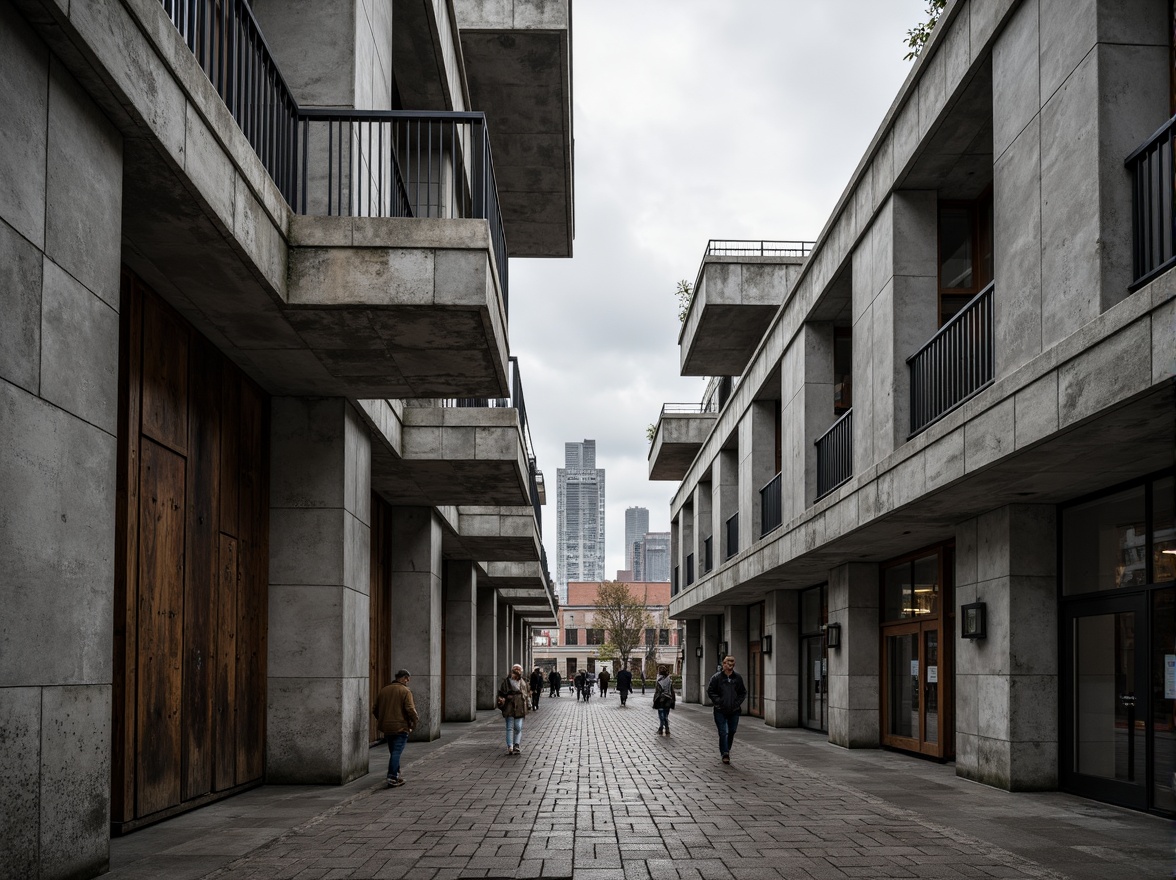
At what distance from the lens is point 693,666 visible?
142 feet

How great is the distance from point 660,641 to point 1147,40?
100238 mm

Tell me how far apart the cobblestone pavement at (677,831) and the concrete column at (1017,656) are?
0.41 metres

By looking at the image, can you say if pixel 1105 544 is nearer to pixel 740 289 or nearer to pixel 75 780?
pixel 75 780

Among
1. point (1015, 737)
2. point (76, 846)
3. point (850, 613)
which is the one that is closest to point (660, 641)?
point (850, 613)

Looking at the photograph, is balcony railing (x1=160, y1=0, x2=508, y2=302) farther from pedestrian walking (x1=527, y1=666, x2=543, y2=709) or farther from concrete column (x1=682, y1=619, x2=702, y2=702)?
concrete column (x1=682, y1=619, x2=702, y2=702)

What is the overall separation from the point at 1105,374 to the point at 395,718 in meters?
8.59

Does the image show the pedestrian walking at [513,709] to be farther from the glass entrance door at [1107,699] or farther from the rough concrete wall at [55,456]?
the rough concrete wall at [55,456]

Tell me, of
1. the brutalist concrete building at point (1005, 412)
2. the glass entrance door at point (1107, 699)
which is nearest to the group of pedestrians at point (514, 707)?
the brutalist concrete building at point (1005, 412)

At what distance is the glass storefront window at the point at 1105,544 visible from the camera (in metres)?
11.5

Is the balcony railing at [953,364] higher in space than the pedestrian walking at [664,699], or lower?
higher

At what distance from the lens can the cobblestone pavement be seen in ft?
26.8

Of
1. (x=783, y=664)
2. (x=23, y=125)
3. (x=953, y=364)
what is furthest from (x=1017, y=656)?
(x=783, y=664)

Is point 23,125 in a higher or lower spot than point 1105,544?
higher

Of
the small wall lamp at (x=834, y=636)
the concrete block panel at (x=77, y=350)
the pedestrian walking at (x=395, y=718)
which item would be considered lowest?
the pedestrian walking at (x=395, y=718)
